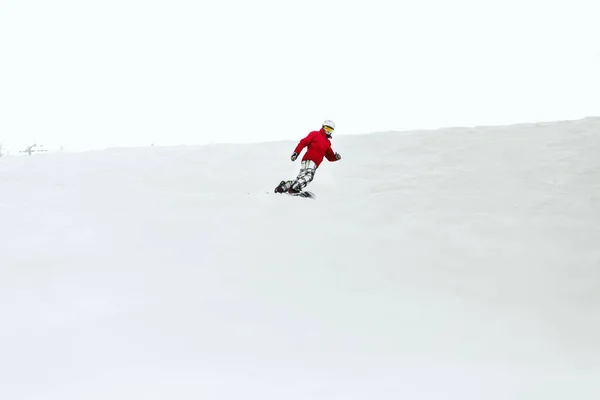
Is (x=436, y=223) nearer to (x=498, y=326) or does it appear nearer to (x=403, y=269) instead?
(x=403, y=269)

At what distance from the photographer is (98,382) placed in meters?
3.56

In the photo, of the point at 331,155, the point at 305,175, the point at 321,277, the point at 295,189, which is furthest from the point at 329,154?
the point at 321,277

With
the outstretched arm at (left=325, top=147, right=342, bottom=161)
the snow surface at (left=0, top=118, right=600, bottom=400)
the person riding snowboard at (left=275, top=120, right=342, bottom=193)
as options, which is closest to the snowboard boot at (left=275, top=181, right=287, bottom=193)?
the person riding snowboard at (left=275, top=120, right=342, bottom=193)

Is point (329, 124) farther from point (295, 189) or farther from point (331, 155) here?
point (295, 189)

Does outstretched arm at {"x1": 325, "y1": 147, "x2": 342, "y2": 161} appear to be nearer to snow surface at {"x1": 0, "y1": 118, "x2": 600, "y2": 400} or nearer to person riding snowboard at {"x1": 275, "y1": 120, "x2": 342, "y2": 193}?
person riding snowboard at {"x1": 275, "y1": 120, "x2": 342, "y2": 193}

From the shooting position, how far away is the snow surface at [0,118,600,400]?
372cm

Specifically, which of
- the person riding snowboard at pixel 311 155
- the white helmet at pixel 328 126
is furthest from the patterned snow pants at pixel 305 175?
the white helmet at pixel 328 126

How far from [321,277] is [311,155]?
2.78 meters

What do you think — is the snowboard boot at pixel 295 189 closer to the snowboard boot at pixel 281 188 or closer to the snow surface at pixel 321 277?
the snowboard boot at pixel 281 188

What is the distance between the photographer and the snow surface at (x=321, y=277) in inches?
146

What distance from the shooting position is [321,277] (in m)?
5.36

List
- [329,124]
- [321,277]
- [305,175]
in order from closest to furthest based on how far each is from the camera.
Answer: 1. [321,277]
2. [305,175]
3. [329,124]

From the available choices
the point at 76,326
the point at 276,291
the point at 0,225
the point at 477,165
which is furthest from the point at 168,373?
the point at 477,165

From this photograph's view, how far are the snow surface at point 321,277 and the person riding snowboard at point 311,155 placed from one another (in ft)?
1.09
